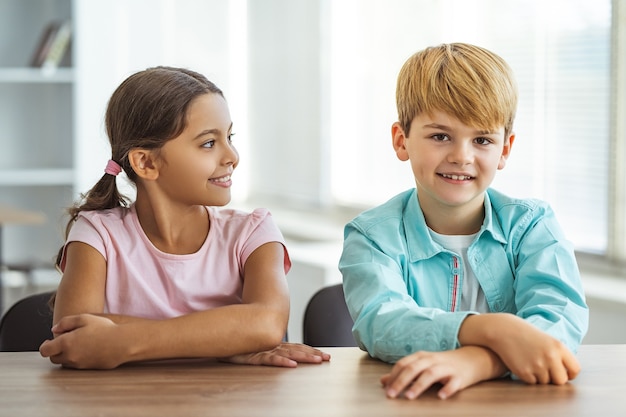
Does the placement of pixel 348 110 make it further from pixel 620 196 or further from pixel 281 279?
pixel 281 279

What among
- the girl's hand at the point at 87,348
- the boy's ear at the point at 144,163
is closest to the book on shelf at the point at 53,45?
the boy's ear at the point at 144,163

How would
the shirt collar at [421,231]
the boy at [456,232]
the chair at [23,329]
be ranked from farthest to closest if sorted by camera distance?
the chair at [23,329] < the shirt collar at [421,231] < the boy at [456,232]

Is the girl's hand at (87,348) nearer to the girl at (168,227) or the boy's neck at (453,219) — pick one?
the girl at (168,227)

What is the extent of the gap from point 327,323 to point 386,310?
0.50 m

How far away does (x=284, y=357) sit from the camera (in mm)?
1430

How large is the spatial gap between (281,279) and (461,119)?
401mm

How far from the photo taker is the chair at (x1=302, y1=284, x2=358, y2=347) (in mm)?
1962

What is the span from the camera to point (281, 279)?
65.2 inches

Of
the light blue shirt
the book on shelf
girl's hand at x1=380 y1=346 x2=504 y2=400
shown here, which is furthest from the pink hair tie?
the book on shelf

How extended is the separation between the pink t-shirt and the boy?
22 centimetres

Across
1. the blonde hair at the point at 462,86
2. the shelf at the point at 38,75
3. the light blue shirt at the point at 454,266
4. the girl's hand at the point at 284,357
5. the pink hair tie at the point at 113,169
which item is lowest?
the girl's hand at the point at 284,357

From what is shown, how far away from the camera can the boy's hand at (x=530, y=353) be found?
1.30m

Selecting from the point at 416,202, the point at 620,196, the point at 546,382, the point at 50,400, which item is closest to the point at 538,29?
the point at 620,196

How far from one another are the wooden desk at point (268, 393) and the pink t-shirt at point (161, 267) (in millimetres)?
275
